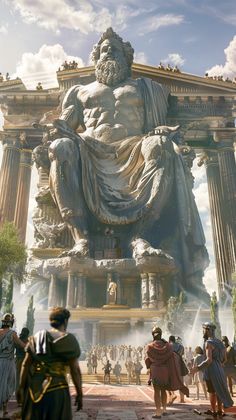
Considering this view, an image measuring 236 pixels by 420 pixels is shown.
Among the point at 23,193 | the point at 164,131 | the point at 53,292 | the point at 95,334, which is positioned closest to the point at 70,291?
the point at 53,292

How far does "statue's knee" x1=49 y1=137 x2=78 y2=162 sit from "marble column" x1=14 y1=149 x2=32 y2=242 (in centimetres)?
730

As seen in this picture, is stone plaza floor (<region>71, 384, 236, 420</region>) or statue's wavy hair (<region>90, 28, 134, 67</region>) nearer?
stone plaza floor (<region>71, 384, 236, 420</region>)

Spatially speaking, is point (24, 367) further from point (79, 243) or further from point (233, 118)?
point (233, 118)

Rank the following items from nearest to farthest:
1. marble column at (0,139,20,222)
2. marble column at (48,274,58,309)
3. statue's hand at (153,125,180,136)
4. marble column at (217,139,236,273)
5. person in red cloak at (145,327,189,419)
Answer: person in red cloak at (145,327,189,419)
marble column at (48,274,58,309)
statue's hand at (153,125,180,136)
marble column at (217,139,236,273)
marble column at (0,139,20,222)

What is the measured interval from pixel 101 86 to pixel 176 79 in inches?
342

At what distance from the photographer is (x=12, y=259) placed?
14.5 m

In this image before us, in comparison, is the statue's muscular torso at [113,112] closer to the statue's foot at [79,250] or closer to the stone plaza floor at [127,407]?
the statue's foot at [79,250]

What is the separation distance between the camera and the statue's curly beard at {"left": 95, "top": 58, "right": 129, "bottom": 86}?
21.0 m

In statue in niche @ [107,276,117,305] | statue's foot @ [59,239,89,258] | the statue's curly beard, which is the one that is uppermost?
the statue's curly beard

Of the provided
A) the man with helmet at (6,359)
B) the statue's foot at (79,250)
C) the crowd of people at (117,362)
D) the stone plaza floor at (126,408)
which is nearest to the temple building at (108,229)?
the statue's foot at (79,250)

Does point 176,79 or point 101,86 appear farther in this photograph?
point 176,79

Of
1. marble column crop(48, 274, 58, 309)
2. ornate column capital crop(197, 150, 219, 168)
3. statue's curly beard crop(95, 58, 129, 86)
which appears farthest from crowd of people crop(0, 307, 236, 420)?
ornate column capital crop(197, 150, 219, 168)

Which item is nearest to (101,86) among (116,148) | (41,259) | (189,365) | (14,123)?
(116,148)

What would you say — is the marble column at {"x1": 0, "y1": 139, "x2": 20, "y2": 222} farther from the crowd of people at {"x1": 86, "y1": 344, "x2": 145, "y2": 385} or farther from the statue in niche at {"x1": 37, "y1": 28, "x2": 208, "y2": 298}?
the crowd of people at {"x1": 86, "y1": 344, "x2": 145, "y2": 385}
